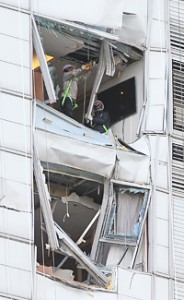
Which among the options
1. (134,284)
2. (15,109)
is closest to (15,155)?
(15,109)

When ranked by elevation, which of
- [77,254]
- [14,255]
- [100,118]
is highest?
[100,118]

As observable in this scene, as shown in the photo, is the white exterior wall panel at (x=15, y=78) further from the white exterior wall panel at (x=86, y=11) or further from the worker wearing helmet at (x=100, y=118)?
the worker wearing helmet at (x=100, y=118)

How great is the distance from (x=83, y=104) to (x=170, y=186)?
308cm

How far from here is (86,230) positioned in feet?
131

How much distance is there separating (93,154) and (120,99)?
232cm

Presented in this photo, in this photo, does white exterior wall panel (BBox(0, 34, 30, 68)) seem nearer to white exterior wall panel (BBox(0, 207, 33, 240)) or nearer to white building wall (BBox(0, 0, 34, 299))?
white building wall (BBox(0, 0, 34, 299))

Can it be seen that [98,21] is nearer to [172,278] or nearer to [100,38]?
[100,38]

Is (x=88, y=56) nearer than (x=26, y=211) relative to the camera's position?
No

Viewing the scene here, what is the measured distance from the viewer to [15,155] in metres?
37.7

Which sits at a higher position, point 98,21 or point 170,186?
point 98,21

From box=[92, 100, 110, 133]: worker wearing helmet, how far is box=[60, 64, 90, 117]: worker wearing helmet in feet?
1.32

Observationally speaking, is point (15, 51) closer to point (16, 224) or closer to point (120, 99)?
point (16, 224)

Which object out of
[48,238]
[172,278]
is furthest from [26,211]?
[172,278]

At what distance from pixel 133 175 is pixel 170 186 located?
0.75 m
